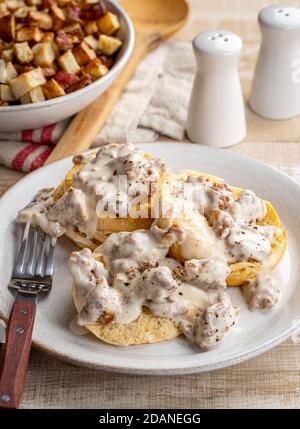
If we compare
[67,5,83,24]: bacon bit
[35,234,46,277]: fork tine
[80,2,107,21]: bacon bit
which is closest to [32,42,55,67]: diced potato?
[67,5,83,24]: bacon bit

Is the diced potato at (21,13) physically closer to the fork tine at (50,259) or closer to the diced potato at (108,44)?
the diced potato at (108,44)

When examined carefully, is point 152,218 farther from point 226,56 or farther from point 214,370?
point 226,56

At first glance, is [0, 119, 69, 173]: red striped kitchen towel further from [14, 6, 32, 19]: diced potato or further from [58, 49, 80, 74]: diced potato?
[14, 6, 32, 19]: diced potato

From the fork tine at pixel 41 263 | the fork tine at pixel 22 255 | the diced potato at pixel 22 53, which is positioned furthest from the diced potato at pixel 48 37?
A: the fork tine at pixel 41 263

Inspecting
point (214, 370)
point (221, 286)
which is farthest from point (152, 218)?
point (214, 370)

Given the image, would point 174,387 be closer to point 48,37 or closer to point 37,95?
point 37,95
